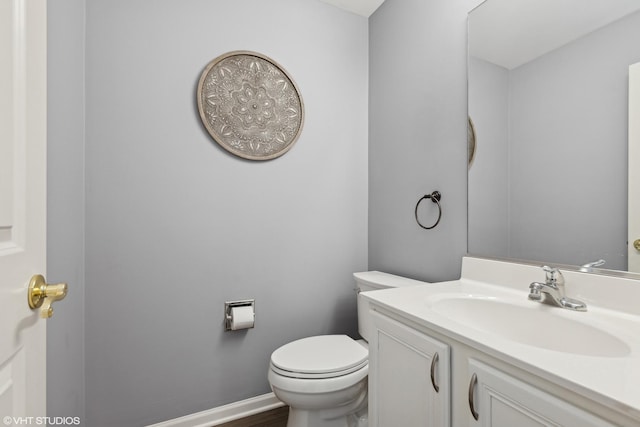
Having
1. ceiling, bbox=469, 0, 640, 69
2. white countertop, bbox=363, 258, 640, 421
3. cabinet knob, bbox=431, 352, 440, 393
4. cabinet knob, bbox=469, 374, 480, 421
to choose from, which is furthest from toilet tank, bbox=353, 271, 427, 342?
ceiling, bbox=469, 0, 640, 69

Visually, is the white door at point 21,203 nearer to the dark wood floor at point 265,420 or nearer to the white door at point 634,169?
the dark wood floor at point 265,420

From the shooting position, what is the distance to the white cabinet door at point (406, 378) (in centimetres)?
80

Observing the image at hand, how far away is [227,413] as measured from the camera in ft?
5.26

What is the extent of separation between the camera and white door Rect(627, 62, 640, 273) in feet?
2.82

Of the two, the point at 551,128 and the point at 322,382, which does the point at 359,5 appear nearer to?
the point at 551,128

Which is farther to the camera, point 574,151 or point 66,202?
point 66,202

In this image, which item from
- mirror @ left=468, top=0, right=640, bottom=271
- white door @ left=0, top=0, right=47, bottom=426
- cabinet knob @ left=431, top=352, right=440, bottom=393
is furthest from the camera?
mirror @ left=468, top=0, right=640, bottom=271

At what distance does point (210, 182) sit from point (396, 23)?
4.80ft

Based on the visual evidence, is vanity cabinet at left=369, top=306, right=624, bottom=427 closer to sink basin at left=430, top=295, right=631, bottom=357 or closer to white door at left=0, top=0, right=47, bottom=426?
sink basin at left=430, top=295, right=631, bottom=357

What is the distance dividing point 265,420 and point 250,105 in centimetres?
176

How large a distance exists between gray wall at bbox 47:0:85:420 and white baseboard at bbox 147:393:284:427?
449 millimetres

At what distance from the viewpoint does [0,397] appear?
1.47 feet

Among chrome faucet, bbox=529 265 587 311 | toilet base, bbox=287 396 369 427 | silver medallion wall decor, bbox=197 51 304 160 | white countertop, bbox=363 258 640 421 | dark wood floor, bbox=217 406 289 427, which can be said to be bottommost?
dark wood floor, bbox=217 406 289 427

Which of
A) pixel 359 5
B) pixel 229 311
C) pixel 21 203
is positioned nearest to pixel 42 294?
pixel 21 203
